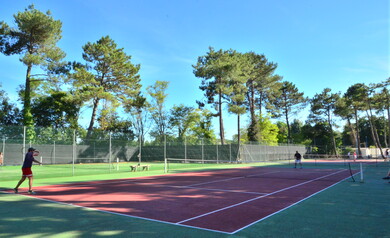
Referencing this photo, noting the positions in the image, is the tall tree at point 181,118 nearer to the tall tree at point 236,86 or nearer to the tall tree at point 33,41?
the tall tree at point 236,86

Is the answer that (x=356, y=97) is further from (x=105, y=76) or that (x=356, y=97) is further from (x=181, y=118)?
(x=105, y=76)

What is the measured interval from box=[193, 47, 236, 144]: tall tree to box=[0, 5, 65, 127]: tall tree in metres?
18.2

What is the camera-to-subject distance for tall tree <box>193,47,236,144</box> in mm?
36719

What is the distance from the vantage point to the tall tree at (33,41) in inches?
1222

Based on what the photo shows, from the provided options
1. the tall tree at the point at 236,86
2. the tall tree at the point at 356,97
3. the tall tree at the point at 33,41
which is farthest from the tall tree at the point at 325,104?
the tall tree at the point at 33,41

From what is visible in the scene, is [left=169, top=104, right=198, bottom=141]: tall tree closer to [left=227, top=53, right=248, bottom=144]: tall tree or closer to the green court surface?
[left=227, top=53, right=248, bottom=144]: tall tree

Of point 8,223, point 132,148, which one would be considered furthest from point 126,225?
point 132,148

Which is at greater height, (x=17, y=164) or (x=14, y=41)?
(x=14, y=41)

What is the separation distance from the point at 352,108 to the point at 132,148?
4669 cm

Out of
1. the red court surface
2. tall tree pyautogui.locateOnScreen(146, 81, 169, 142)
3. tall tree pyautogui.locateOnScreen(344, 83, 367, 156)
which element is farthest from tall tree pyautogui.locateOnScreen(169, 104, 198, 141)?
the red court surface

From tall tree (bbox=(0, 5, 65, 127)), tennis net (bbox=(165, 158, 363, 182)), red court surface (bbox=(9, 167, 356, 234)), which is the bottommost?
tennis net (bbox=(165, 158, 363, 182))

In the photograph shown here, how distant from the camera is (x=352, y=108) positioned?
55625 millimetres

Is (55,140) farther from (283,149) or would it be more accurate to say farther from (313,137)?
(313,137)

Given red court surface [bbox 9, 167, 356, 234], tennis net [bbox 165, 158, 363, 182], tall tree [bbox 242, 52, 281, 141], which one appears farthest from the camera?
tall tree [bbox 242, 52, 281, 141]
